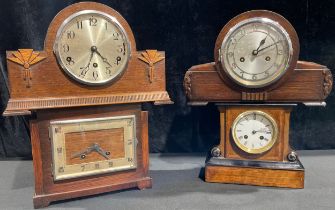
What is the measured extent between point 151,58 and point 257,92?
64 centimetres

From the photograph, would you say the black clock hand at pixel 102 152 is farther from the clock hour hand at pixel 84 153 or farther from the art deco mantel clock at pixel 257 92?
the art deco mantel clock at pixel 257 92

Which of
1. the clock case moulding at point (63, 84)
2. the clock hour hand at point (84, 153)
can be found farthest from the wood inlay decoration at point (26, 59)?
the clock hour hand at point (84, 153)

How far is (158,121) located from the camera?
271 centimetres

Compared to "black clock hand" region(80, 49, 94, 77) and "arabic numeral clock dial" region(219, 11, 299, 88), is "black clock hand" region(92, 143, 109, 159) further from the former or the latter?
"arabic numeral clock dial" region(219, 11, 299, 88)

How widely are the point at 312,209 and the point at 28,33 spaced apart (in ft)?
7.29

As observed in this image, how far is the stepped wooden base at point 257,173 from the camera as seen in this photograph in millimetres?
1940

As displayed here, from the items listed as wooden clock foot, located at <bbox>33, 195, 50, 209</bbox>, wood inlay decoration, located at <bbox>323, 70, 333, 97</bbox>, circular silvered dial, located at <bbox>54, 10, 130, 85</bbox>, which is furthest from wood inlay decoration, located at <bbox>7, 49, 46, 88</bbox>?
wood inlay decoration, located at <bbox>323, 70, 333, 97</bbox>

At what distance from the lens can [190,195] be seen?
6.24 feet

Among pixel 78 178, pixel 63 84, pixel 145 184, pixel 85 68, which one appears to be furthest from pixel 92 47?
pixel 145 184

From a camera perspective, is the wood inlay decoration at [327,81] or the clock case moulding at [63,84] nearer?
the clock case moulding at [63,84]

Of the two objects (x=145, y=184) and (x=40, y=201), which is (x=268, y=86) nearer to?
(x=145, y=184)

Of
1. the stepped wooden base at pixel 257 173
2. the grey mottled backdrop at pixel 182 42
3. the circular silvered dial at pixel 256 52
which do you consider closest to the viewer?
the circular silvered dial at pixel 256 52

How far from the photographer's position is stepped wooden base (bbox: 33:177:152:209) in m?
1.78

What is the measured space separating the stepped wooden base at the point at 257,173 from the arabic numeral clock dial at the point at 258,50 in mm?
483
